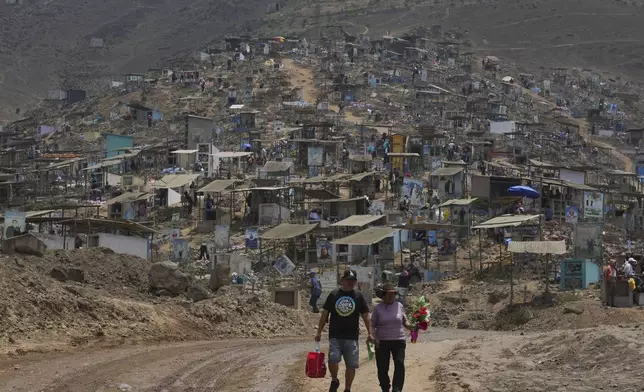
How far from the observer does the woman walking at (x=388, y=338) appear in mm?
11156

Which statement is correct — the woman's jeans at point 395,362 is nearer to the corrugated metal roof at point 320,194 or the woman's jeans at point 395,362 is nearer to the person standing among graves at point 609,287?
the person standing among graves at point 609,287

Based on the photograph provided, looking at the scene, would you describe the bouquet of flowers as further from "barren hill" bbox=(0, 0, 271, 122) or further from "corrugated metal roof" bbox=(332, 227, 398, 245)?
"barren hill" bbox=(0, 0, 271, 122)

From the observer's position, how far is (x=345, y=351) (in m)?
11.0

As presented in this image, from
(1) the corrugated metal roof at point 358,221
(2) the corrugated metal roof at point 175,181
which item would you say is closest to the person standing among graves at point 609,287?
(1) the corrugated metal roof at point 358,221

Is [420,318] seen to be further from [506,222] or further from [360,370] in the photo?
[506,222]

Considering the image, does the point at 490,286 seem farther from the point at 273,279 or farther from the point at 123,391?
the point at 123,391

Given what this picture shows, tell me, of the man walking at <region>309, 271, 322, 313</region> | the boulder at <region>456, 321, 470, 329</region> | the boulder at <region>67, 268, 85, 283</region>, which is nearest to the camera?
the boulder at <region>67, 268, 85, 283</region>

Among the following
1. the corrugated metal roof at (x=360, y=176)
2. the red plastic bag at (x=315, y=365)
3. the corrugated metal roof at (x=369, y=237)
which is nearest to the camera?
the red plastic bag at (x=315, y=365)

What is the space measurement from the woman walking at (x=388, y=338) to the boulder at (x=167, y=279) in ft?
37.0

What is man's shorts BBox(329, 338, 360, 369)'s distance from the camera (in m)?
11.0

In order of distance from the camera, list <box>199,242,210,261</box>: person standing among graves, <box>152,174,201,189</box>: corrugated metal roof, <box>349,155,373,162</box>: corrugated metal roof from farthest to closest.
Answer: <box>349,155,373,162</box>: corrugated metal roof < <box>152,174,201,189</box>: corrugated metal roof < <box>199,242,210,261</box>: person standing among graves

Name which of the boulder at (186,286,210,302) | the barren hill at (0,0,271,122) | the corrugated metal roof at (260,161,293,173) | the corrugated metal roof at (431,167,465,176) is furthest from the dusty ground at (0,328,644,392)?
the barren hill at (0,0,271,122)

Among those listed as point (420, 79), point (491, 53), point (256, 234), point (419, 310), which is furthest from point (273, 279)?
point (491, 53)

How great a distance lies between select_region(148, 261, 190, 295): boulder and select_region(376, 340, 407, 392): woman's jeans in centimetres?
1128
